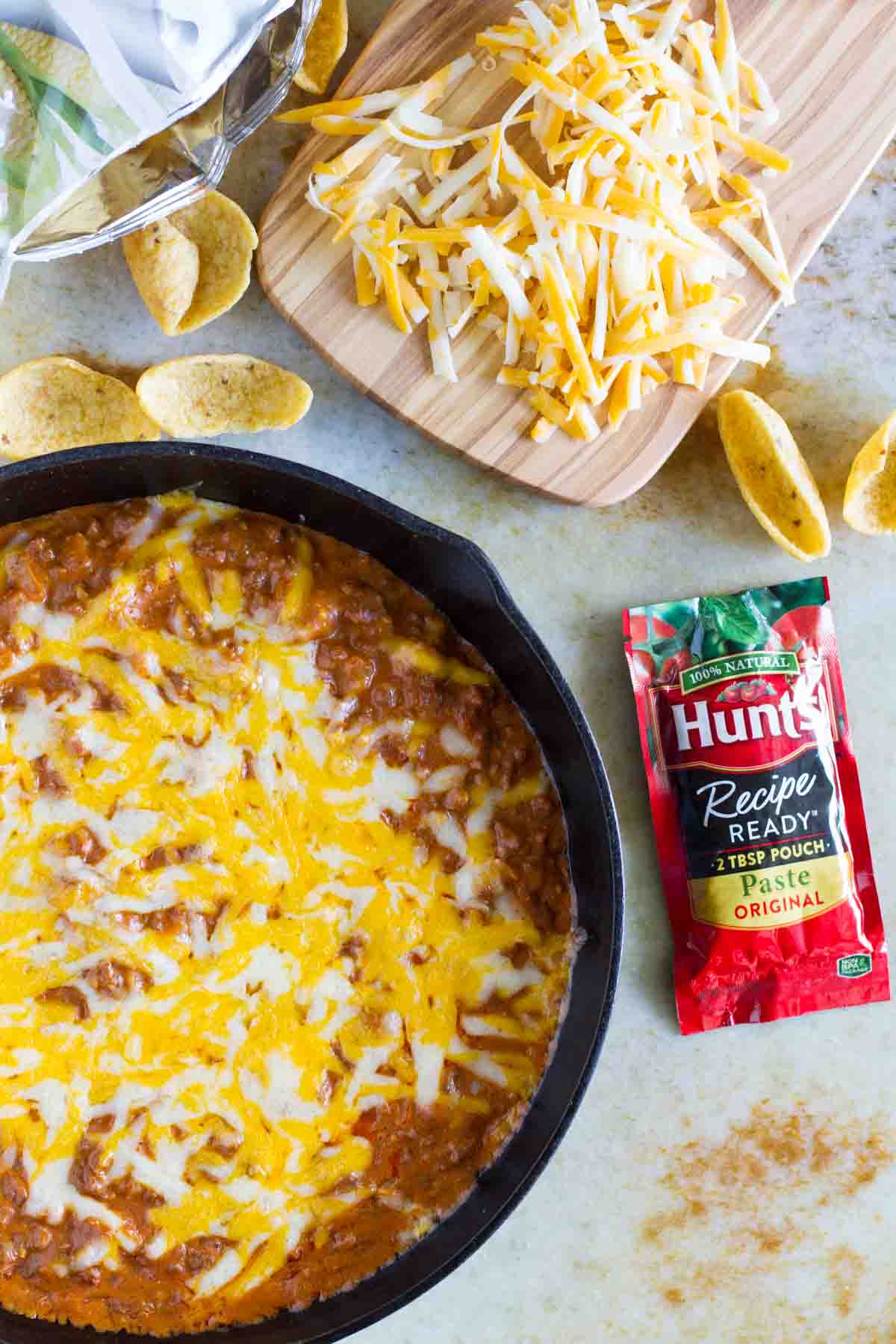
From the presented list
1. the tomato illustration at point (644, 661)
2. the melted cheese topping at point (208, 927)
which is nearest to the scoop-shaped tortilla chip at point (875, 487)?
the tomato illustration at point (644, 661)

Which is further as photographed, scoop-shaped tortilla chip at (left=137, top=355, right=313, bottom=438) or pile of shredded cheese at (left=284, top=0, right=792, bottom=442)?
scoop-shaped tortilla chip at (left=137, top=355, right=313, bottom=438)

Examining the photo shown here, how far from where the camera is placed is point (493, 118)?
2453 millimetres

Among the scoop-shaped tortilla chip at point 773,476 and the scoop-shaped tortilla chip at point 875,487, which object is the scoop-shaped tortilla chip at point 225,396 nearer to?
the scoop-shaped tortilla chip at point 773,476

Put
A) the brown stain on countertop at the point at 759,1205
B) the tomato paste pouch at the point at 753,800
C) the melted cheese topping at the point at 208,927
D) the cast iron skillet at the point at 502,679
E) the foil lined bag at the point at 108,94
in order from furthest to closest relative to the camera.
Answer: the brown stain on countertop at the point at 759,1205, the tomato paste pouch at the point at 753,800, the melted cheese topping at the point at 208,927, the cast iron skillet at the point at 502,679, the foil lined bag at the point at 108,94

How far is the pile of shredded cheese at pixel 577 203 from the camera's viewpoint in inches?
90.3

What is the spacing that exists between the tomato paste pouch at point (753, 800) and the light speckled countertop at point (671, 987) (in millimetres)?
71

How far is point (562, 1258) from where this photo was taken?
2.75m

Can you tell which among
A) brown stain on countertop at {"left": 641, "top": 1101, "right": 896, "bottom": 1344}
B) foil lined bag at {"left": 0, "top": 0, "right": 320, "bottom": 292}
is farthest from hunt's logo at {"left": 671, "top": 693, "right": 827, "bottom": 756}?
foil lined bag at {"left": 0, "top": 0, "right": 320, "bottom": 292}

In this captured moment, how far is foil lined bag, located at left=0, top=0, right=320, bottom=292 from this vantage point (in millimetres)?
1925

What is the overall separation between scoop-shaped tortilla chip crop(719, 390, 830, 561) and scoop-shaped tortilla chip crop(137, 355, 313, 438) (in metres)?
0.88

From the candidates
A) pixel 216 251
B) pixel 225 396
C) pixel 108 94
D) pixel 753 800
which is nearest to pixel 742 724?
pixel 753 800

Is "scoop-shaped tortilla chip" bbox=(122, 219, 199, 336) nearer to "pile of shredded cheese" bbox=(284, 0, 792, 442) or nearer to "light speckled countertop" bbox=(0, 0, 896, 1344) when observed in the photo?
"light speckled countertop" bbox=(0, 0, 896, 1344)

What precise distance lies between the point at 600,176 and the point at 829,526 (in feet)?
3.02

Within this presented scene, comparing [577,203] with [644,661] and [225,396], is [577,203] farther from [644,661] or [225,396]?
[644,661]
